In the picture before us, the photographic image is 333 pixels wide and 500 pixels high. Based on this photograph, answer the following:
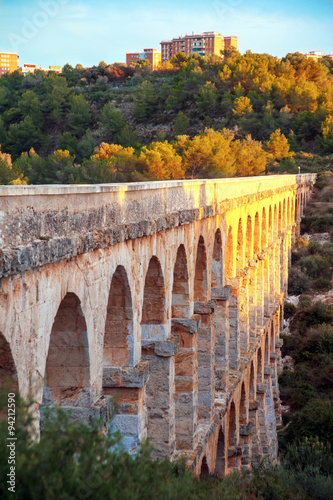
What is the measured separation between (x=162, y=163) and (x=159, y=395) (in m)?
24.3

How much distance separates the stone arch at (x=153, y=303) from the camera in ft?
28.0

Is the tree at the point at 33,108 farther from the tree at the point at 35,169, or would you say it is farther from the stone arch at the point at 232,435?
the stone arch at the point at 232,435

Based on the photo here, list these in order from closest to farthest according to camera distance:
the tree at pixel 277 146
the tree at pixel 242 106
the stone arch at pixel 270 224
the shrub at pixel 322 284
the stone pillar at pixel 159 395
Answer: the stone pillar at pixel 159 395 < the stone arch at pixel 270 224 < the shrub at pixel 322 284 < the tree at pixel 277 146 < the tree at pixel 242 106

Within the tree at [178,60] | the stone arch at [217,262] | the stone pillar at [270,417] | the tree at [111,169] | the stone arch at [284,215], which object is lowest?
the stone pillar at [270,417]

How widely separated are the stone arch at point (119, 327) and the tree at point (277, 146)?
42.7m

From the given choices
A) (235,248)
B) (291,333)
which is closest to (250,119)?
(291,333)

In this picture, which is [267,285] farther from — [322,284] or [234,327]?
[322,284]

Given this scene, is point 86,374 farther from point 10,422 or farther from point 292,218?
point 292,218

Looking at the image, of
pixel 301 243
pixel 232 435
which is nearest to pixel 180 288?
pixel 232 435

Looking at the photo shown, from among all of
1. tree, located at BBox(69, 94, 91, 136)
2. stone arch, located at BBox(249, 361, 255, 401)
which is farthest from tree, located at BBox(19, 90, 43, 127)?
stone arch, located at BBox(249, 361, 255, 401)

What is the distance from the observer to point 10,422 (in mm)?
3367

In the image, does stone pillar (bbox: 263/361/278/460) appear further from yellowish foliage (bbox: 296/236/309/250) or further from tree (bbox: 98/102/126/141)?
tree (bbox: 98/102/126/141)

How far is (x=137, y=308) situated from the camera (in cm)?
736

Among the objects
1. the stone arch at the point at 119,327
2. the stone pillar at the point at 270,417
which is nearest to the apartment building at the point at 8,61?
the stone pillar at the point at 270,417
